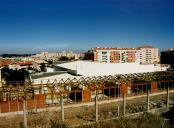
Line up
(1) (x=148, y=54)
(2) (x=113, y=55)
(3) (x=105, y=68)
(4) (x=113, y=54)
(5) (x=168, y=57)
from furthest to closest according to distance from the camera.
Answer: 1. (1) (x=148, y=54)
2. (2) (x=113, y=55)
3. (4) (x=113, y=54)
4. (5) (x=168, y=57)
5. (3) (x=105, y=68)

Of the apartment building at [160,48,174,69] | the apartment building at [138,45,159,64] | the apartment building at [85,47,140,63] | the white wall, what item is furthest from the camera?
the apartment building at [138,45,159,64]

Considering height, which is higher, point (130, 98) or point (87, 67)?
point (87, 67)

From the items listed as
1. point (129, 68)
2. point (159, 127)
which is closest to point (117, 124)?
point (159, 127)

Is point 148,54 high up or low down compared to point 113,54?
down

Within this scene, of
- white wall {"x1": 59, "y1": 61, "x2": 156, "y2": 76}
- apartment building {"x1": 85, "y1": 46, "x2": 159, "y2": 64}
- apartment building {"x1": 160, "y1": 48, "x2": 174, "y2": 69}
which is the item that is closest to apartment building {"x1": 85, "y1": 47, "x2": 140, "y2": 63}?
apartment building {"x1": 85, "y1": 46, "x2": 159, "y2": 64}

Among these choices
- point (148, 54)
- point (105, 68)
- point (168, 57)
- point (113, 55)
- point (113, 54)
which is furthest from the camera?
point (148, 54)

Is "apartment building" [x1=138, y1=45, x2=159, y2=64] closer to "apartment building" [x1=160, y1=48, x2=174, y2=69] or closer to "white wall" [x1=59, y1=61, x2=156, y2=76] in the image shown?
"apartment building" [x1=160, y1=48, x2=174, y2=69]

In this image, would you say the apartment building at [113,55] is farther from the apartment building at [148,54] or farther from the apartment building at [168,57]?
the apartment building at [148,54]

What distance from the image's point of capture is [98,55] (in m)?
101

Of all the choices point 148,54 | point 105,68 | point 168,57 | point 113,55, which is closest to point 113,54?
point 113,55

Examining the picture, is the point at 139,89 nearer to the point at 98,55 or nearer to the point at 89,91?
the point at 89,91

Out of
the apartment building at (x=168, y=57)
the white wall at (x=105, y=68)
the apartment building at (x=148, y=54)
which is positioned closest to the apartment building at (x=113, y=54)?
the apartment building at (x=168, y=57)

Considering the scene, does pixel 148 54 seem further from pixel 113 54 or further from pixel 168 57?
pixel 113 54

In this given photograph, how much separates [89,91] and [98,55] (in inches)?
2885
